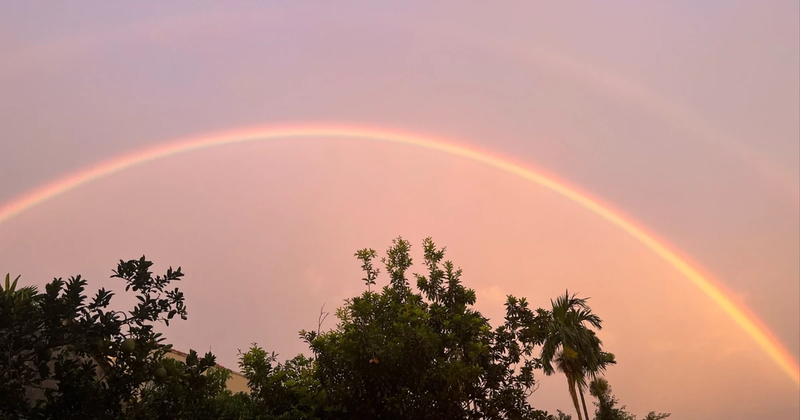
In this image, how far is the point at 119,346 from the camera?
7.70 metres

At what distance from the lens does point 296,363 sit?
13008 millimetres

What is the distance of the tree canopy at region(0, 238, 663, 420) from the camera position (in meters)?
7.20

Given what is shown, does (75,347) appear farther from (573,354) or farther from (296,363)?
(573,354)

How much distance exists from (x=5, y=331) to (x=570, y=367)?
65.2 feet

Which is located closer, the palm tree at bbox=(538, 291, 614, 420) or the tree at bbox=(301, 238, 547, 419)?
the tree at bbox=(301, 238, 547, 419)

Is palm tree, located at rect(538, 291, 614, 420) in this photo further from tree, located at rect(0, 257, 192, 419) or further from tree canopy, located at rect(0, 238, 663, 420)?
tree, located at rect(0, 257, 192, 419)

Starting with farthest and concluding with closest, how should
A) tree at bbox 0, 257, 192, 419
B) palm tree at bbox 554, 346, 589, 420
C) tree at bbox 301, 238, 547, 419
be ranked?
palm tree at bbox 554, 346, 589, 420 → tree at bbox 301, 238, 547, 419 → tree at bbox 0, 257, 192, 419

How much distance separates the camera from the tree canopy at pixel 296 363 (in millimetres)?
7199

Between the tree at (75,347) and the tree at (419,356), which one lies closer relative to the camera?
the tree at (75,347)

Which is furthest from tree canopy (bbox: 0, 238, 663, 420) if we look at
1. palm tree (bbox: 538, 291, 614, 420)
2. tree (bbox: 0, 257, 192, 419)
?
palm tree (bbox: 538, 291, 614, 420)

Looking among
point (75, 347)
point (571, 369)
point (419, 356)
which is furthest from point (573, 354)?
point (75, 347)

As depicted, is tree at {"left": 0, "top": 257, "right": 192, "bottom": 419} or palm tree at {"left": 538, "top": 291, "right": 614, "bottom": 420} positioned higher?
palm tree at {"left": 538, "top": 291, "right": 614, "bottom": 420}

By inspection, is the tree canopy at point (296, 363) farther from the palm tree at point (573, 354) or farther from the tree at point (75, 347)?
the palm tree at point (573, 354)

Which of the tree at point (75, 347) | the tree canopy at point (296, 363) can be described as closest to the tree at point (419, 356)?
the tree canopy at point (296, 363)
